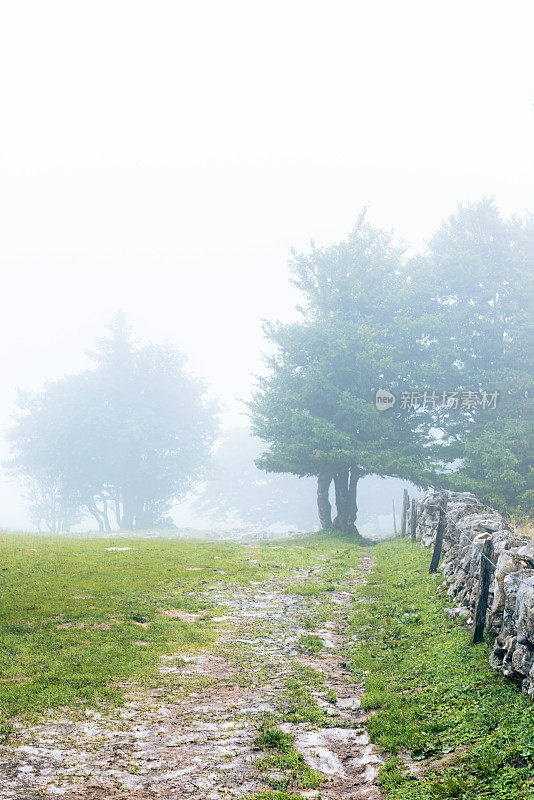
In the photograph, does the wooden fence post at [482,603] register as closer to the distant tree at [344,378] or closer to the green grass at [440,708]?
the green grass at [440,708]

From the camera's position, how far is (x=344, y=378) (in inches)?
1312

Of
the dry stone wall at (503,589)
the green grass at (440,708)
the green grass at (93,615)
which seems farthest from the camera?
the green grass at (93,615)

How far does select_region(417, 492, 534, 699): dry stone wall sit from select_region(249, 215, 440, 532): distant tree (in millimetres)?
15593

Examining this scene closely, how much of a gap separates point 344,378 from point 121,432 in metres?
30.7

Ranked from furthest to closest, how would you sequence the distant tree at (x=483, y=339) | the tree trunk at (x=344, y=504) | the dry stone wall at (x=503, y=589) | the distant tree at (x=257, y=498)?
1. the distant tree at (x=257, y=498)
2. the tree trunk at (x=344, y=504)
3. the distant tree at (x=483, y=339)
4. the dry stone wall at (x=503, y=589)

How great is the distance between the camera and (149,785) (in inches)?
223

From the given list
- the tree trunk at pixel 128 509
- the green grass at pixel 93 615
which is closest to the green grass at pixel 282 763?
the green grass at pixel 93 615

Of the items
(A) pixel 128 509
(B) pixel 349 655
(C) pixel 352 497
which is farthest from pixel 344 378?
(A) pixel 128 509

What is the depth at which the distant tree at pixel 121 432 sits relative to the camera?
55.3 metres

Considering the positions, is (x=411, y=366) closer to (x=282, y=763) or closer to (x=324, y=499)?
(x=324, y=499)

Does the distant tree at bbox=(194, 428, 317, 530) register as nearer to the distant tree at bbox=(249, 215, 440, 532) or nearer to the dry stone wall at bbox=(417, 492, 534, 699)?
the distant tree at bbox=(249, 215, 440, 532)

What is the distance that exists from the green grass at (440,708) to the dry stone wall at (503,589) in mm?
332

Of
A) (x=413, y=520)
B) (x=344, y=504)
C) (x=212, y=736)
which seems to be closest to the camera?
(x=212, y=736)

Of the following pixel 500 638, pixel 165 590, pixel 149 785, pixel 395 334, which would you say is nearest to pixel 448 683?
pixel 500 638
